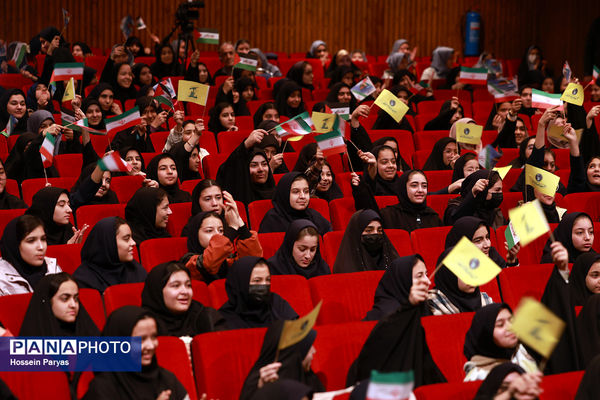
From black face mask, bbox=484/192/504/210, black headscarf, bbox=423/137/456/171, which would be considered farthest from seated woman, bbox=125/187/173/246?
black headscarf, bbox=423/137/456/171

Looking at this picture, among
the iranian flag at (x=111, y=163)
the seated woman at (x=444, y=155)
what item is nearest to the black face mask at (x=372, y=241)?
the iranian flag at (x=111, y=163)

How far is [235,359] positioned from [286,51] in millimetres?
8807

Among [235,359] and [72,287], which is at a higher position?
[72,287]

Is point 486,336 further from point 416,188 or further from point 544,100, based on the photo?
point 544,100

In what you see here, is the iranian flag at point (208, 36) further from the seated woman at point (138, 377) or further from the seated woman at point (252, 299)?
the seated woman at point (138, 377)

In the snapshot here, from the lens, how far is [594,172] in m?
5.58

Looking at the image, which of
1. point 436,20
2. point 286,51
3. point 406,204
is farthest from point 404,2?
point 406,204

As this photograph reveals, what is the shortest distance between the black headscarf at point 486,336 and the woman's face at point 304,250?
1086 mm

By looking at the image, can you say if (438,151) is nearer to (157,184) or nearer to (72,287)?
(157,184)

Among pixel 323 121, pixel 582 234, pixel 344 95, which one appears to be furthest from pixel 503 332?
pixel 344 95

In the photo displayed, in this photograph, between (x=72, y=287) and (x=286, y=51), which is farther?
(x=286, y=51)

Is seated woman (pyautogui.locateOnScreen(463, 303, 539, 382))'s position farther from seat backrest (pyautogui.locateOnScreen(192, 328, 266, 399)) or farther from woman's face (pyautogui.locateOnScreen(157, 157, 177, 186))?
woman's face (pyautogui.locateOnScreen(157, 157, 177, 186))

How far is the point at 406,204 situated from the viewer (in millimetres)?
5043

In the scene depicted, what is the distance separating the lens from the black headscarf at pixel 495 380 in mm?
2695
